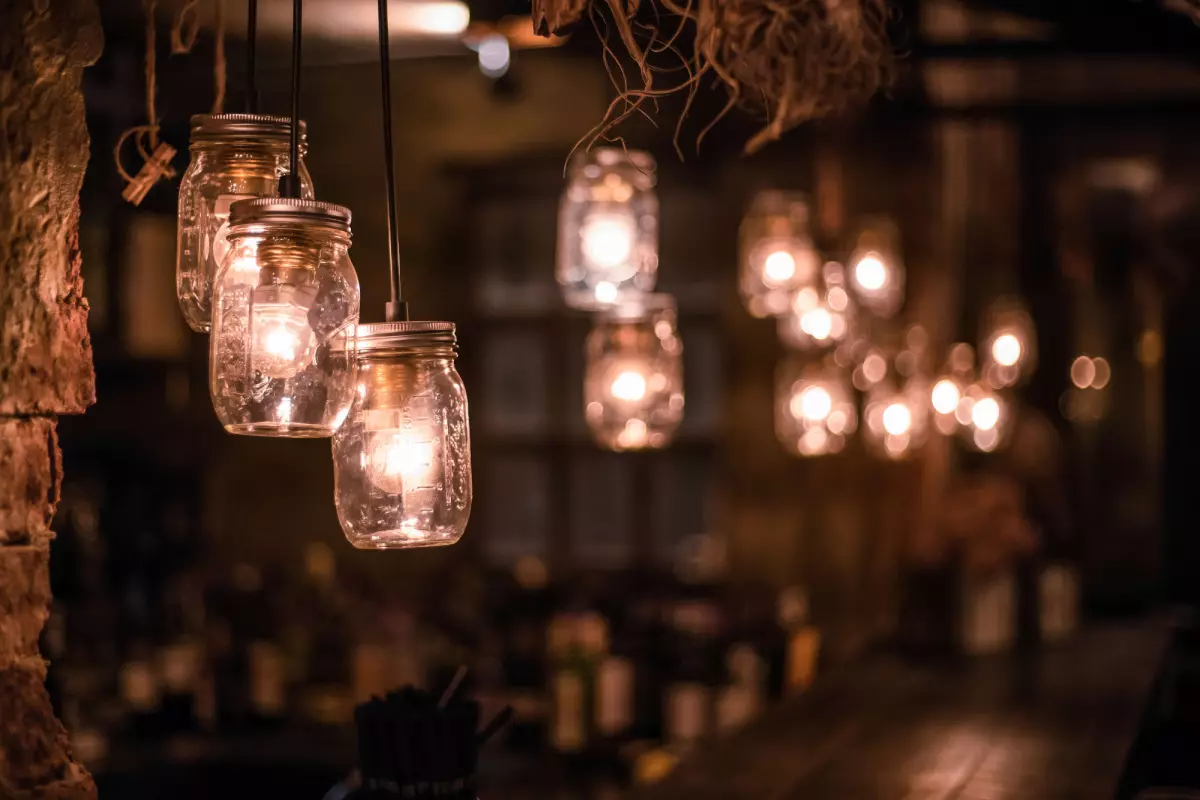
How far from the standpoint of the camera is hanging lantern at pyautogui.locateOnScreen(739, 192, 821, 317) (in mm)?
4348

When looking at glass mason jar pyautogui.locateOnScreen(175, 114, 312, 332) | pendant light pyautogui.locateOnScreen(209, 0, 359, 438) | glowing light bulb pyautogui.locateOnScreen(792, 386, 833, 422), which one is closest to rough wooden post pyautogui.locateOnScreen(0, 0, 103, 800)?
glass mason jar pyautogui.locateOnScreen(175, 114, 312, 332)

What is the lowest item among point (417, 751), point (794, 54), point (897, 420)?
point (417, 751)

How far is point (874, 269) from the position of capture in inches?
197

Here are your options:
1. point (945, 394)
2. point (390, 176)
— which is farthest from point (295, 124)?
point (945, 394)

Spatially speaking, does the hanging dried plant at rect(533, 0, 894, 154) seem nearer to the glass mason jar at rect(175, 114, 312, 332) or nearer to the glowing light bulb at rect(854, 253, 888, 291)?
the glass mason jar at rect(175, 114, 312, 332)

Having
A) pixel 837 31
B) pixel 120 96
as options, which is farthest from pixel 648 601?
pixel 837 31

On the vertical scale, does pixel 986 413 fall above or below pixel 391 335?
below

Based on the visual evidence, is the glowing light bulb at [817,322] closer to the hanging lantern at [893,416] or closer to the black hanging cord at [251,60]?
the hanging lantern at [893,416]

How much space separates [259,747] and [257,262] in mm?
3072

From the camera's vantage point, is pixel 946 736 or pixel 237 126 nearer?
pixel 237 126

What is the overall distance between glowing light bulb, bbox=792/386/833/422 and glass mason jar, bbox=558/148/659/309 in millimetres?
1601

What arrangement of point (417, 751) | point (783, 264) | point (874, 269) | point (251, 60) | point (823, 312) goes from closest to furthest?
point (251, 60) → point (417, 751) → point (783, 264) → point (823, 312) → point (874, 269)

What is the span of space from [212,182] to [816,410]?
3345mm

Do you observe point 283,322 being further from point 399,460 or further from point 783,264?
point 783,264
